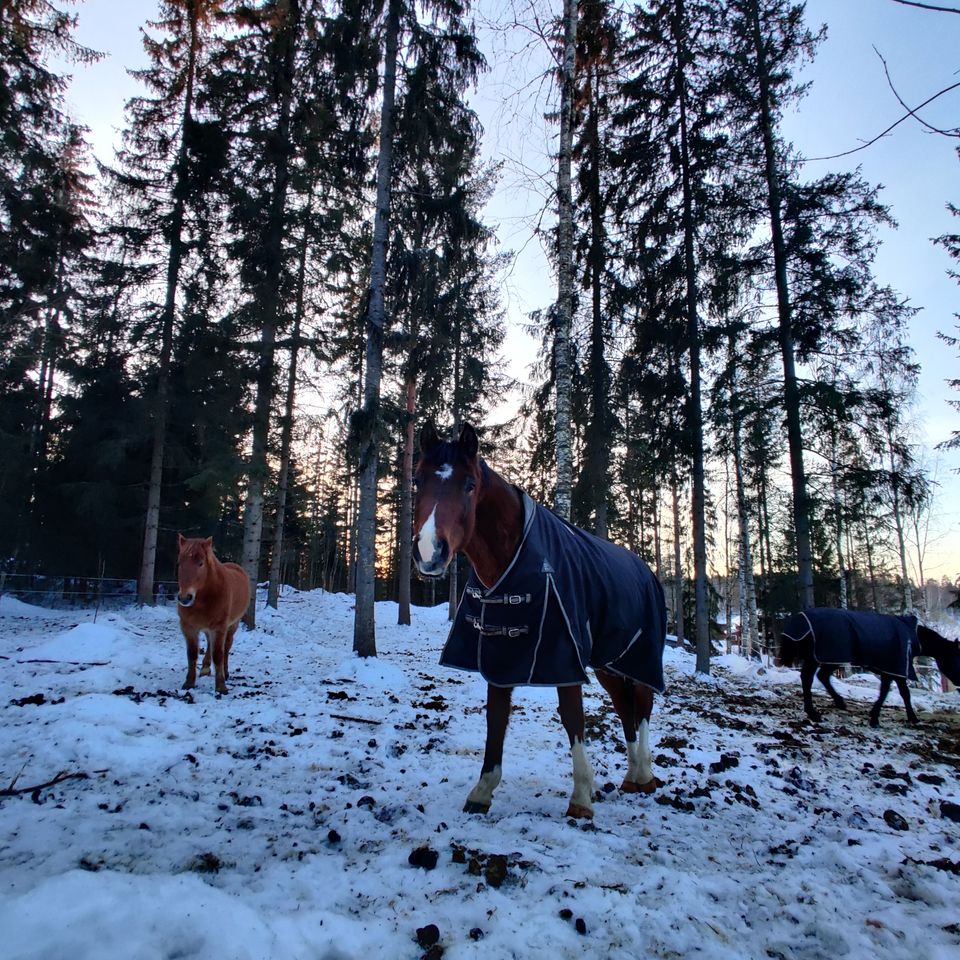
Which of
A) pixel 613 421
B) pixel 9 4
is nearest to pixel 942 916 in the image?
pixel 613 421

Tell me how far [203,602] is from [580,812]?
18.2ft

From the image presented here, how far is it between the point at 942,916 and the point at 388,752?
12.2 feet

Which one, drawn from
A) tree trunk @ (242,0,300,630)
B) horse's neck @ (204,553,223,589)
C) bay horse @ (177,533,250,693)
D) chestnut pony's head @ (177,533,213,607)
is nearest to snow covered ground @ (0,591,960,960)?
bay horse @ (177,533,250,693)

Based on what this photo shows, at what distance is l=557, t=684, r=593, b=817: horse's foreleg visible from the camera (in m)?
3.51

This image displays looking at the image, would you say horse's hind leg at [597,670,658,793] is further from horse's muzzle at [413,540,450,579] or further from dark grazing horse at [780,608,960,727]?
dark grazing horse at [780,608,960,727]

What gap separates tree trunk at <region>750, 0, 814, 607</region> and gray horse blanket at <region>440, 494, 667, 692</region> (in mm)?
9920

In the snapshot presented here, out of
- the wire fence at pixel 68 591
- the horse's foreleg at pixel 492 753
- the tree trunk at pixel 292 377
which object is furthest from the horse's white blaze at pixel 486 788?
the wire fence at pixel 68 591

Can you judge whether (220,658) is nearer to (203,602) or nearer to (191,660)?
(191,660)

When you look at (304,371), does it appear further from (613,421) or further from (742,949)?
(742,949)

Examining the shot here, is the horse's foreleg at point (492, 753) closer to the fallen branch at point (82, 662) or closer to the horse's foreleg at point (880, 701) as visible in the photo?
the fallen branch at point (82, 662)

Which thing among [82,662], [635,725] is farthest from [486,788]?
[82,662]

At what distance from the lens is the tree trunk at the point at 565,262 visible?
10.5 metres

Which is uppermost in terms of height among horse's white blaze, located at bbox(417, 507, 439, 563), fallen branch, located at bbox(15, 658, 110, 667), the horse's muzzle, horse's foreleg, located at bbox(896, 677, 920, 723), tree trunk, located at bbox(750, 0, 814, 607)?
tree trunk, located at bbox(750, 0, 814, 607)

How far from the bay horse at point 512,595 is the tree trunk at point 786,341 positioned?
33.4 ft
